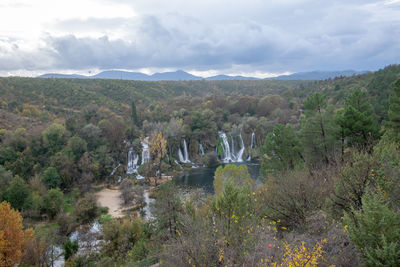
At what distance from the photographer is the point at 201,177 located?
35.1 meters

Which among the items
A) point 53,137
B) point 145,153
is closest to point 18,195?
point 53,137

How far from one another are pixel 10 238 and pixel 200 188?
56.7 feet

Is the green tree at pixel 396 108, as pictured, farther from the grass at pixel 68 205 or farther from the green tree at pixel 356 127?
the grass at pixel 68 205

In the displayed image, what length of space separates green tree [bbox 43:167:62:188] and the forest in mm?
111

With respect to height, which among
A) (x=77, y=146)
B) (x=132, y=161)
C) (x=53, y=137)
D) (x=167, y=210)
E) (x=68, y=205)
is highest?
(x=53, y=137)

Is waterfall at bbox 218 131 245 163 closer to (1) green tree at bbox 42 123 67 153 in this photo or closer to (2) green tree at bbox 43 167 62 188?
(1) green tree at bbox 42 123 67 153

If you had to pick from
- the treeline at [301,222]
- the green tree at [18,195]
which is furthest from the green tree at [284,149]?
the green tree at [18,195]

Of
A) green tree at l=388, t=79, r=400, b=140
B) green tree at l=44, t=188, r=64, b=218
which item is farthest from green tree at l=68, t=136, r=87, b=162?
green tree at l=388, t=79, r=400, b=140

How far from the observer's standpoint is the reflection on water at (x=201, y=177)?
104 feet

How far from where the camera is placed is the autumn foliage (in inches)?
528

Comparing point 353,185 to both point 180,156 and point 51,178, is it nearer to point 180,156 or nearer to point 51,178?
point 51,178

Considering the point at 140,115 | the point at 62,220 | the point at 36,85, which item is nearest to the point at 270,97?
the point at 140,115

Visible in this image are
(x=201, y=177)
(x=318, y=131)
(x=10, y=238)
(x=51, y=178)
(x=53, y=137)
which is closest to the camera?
(x=10, y=238)

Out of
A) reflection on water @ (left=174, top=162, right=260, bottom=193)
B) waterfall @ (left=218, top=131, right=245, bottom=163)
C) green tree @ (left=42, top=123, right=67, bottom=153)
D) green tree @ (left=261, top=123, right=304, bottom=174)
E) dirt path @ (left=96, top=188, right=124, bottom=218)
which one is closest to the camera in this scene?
green tree @ (left=261, top=123, right=304, bottom=174)
